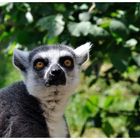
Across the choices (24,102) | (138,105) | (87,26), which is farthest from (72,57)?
(138,105)

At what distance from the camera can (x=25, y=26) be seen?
12.9 feet

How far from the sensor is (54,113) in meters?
2.91

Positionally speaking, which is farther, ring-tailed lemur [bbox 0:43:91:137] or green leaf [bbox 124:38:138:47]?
green leaf [bbox 124:38:138:47]

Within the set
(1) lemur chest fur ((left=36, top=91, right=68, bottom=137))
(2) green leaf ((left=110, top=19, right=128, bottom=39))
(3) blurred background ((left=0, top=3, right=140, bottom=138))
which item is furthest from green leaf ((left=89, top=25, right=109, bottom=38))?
(1) lemur chest fur ((left=36, top=91, right=68, bottom=137))

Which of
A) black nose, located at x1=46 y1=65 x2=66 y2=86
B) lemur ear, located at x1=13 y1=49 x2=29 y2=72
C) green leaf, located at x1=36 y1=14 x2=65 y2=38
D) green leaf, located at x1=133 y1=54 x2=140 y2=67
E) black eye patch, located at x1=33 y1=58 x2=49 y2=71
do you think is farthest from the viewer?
green leaf, located at x1=133 y1=54 x2=140 y2=67

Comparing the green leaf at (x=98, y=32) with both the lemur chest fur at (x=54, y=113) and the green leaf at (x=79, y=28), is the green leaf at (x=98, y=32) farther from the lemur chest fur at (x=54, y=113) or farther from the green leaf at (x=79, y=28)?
the lemur chest fur at (x=54, y=113)

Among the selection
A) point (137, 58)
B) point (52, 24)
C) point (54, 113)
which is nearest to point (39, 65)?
point (54, 113)

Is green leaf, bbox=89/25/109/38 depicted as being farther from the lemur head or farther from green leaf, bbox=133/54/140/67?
the lemur head

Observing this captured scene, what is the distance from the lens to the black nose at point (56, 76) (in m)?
2.66

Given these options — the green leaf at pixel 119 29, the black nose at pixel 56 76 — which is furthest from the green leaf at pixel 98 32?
the black nose at pixel 56 76

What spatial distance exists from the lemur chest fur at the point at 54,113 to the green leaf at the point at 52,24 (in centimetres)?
63

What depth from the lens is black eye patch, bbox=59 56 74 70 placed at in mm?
2852

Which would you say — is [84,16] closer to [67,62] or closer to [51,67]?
[67,62]

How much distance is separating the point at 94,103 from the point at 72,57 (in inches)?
58.1
